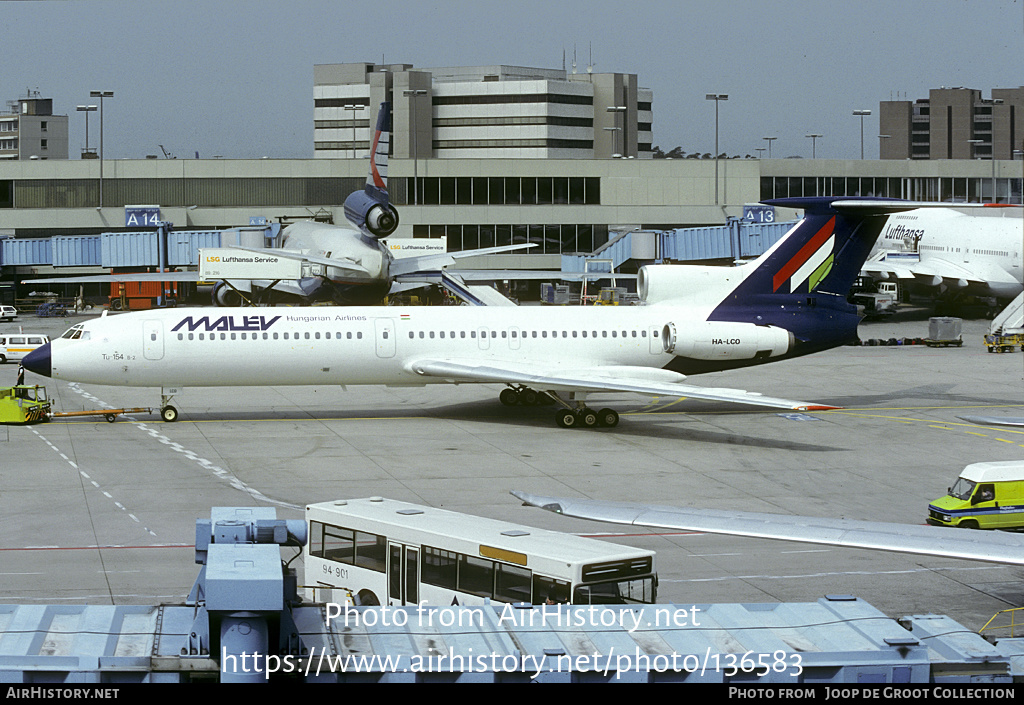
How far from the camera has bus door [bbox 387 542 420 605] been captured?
59.2 ft

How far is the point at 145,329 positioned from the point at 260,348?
12.2 ft

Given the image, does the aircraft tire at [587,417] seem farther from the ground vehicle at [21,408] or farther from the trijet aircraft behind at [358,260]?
the trijet aircraft behind at [358,260]

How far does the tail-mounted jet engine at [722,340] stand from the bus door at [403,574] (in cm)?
2318

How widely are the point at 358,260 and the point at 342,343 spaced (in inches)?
1216

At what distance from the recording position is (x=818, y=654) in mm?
10117

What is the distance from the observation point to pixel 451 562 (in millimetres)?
17734

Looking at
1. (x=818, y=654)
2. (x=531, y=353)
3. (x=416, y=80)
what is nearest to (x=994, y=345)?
(x=531, y=353)

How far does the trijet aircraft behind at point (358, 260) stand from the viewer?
69.5m

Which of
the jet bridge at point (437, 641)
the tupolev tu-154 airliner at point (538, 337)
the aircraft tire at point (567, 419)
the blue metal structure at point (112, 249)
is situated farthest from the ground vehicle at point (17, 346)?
→ the jet bridge at point (437, 641)

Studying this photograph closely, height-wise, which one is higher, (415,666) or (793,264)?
(793,264)

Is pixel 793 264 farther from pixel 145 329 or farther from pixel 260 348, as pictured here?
pixel 145 329

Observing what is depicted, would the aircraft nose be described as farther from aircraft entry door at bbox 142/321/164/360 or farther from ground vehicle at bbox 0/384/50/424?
aircraft entry door at bbox 142/321/164/360

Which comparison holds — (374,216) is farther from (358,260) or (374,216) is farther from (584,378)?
(584,378)

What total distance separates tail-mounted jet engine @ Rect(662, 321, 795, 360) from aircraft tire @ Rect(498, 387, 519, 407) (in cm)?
598
